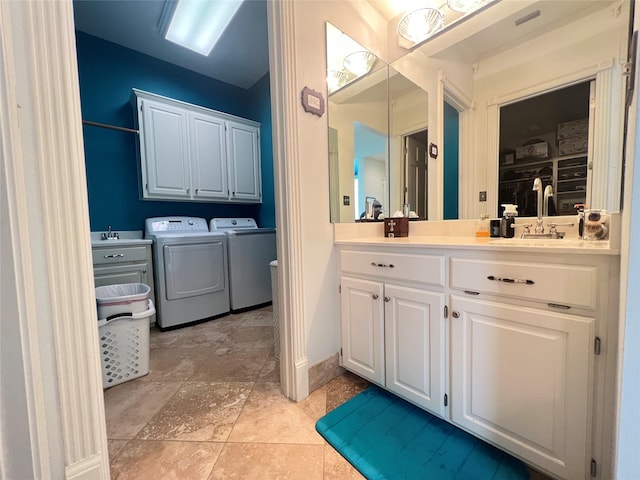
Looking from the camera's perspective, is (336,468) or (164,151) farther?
(164,151)

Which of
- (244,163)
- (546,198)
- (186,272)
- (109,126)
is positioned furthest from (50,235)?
(244,163)

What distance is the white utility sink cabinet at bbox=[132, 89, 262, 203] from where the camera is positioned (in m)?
2.45

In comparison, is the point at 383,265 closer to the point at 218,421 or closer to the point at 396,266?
the point at 396,266

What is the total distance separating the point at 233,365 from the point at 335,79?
79.3 inches

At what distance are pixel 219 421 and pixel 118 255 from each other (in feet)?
5.72

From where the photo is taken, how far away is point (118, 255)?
2156 millimetres

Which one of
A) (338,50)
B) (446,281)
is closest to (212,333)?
(446,281)

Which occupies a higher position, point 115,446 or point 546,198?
point 546,198

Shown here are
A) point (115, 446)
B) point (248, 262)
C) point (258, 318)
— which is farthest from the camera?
point (248, 262)

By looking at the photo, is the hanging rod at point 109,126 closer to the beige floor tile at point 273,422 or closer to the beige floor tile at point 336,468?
the beige floor tile at point 273,422

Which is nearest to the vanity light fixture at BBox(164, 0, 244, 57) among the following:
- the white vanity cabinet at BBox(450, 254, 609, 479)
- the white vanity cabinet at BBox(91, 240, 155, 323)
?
the white vanity cabinet at BBox(91, 240, 155, 323)

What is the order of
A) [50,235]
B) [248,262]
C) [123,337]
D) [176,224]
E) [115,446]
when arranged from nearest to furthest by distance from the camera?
1. [50,235]
2. [115,446]
3. [123,337]
4. [176,224]
5. [248,262]

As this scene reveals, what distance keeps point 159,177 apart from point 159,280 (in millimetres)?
1040

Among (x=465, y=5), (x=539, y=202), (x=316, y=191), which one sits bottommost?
(x=539, y=202)
